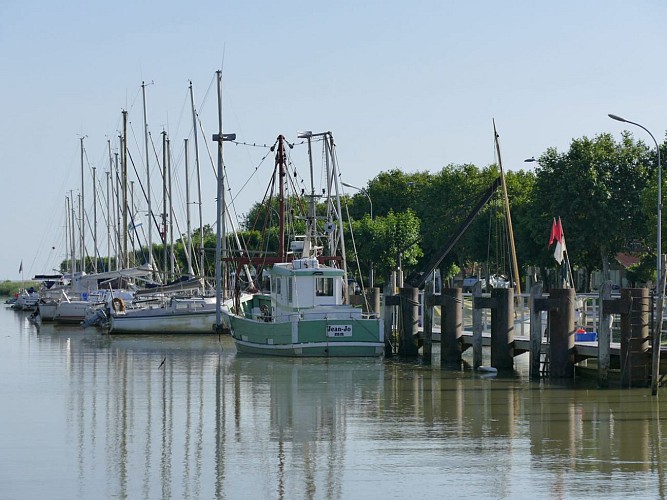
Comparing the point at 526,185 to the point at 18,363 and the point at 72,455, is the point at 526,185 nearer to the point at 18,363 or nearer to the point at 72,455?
the point at 18,363

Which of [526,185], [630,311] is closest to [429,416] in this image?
[630,311]

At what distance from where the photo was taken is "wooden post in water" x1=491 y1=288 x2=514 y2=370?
127 ft

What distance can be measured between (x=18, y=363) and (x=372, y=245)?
48.1 metres

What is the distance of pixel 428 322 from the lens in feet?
148

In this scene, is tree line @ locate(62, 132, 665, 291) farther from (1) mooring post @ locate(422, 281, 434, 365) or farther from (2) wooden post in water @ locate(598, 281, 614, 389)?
(2) wooden post in water @ locate(598, 281, 614, 389)

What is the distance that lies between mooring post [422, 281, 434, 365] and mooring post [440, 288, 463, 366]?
1.11 metres

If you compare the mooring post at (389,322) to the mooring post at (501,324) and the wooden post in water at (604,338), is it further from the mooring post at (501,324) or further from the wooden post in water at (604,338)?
the wooden post in water at (604,338)

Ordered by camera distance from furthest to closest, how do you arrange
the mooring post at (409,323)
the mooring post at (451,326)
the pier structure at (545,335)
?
the mooring post at (409,323), the mooring post at (451,326), the pier structure at (545,335)

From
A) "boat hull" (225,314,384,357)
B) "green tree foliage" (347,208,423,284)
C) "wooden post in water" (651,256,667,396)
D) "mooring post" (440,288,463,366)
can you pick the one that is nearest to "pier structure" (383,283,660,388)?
"mooring post" (440,288,463,366)

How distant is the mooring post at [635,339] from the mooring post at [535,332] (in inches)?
138

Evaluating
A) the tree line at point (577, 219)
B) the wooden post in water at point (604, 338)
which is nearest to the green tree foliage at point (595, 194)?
the tree line at point (577, 219)

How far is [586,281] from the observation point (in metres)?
91.4

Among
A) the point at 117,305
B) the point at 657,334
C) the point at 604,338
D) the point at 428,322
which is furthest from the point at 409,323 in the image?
the point at 117,305

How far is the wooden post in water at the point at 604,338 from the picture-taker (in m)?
33.7
